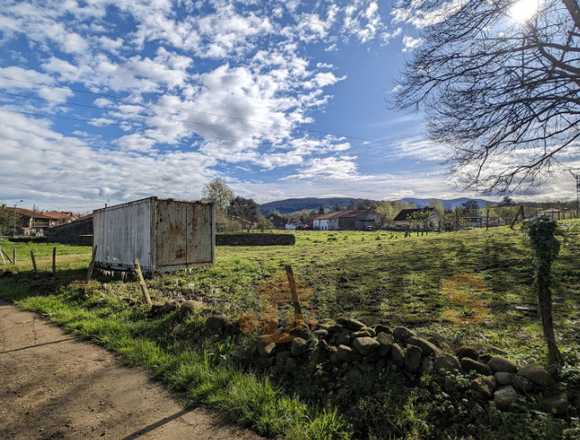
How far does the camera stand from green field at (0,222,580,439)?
3.08m

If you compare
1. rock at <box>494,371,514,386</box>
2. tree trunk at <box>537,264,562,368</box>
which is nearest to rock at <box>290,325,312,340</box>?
rock at <box>494,371,514,386</box>

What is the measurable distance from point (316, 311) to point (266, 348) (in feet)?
8.97

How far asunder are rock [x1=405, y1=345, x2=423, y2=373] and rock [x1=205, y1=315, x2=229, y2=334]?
2743 millimetres

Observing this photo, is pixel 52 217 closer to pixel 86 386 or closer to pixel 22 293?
pixel 22 293

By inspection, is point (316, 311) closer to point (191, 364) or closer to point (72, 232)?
point (191, 364)

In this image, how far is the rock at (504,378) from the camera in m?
2.88

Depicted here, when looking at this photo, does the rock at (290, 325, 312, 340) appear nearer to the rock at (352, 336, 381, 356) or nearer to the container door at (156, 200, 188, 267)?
the rock at (352, 336, 381, 356)

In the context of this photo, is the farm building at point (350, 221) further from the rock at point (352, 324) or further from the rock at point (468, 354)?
the rock at point (468, 354)

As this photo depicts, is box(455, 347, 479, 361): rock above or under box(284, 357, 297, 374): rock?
above

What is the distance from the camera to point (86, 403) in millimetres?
3469

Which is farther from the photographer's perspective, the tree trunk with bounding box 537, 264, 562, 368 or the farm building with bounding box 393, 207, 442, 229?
the farm building with bounding box 393, 207, 442, 229

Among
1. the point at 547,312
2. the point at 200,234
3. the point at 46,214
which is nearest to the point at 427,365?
the point at 547,312

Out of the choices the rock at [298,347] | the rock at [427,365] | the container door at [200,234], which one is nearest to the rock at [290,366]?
the rock at [298,347]

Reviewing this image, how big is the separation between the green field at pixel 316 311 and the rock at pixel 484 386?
0.29m
